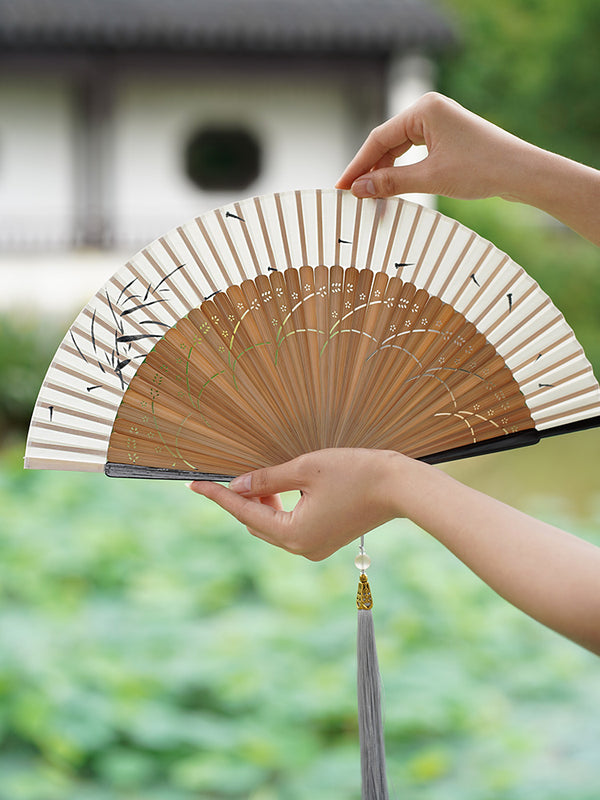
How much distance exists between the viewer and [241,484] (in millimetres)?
1128

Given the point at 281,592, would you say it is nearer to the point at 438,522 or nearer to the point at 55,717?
the point at 55,717

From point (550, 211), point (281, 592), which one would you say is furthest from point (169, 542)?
point (550, 211)

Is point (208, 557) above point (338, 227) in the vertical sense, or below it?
above

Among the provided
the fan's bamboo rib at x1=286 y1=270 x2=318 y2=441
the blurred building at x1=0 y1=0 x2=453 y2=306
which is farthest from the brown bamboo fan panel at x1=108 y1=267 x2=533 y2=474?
the blurred building at x1=0 y1=0 x2=453 y2=306

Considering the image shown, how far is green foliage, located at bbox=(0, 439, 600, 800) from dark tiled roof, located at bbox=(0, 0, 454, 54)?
501 cm

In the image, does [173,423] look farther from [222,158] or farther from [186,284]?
[222,158]

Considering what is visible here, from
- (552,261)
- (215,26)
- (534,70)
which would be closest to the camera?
(215,26)

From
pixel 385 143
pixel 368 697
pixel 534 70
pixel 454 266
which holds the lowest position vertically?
pixel 368 697

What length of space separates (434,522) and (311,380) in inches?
11.8

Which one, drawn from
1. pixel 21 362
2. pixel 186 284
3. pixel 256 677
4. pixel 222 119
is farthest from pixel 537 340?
pixel 222 119

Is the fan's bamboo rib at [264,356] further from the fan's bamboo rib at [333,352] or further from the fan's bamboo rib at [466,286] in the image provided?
the fan's bamboo rib at [466,286]

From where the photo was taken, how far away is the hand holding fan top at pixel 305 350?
1.12 metres

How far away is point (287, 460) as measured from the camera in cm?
119

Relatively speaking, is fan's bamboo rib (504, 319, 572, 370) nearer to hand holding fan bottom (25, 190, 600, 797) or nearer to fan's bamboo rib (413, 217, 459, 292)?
hand holding fan bottom (25, 190, 600, 797)
